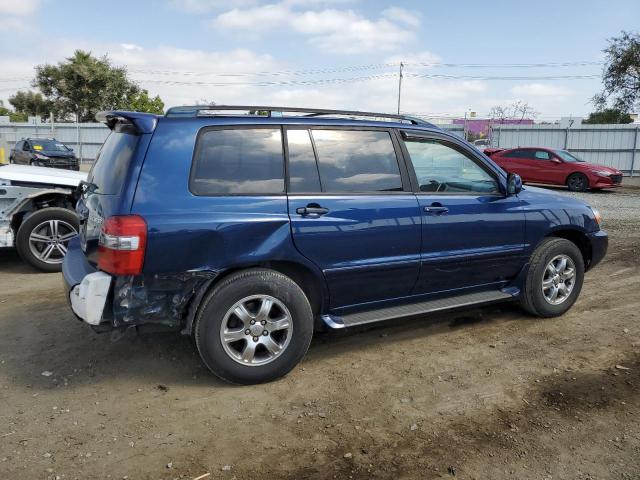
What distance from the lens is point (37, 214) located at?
245 inches

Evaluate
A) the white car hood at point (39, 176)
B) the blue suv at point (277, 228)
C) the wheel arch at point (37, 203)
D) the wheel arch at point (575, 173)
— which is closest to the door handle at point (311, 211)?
the blue suv at point (277, 228)

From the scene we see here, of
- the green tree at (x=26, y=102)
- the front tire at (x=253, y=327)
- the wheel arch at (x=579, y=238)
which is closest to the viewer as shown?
the front tire at (x=253, y=327)

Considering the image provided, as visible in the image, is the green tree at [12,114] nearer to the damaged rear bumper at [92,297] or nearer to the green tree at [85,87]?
the green tree at [85,87]

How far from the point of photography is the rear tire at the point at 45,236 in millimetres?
6199

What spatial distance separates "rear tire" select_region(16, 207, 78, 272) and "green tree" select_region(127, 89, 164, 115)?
111ft

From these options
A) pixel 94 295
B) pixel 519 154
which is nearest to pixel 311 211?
pixel 94 295

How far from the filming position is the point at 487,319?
4.89 metres

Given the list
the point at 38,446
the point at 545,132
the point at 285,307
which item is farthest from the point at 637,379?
the point at 545,132

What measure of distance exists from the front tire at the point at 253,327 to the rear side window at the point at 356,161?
81 cm

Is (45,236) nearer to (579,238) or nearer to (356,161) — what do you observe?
(356,161)

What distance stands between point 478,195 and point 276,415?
7.76ft

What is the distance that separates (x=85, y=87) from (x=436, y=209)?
134 feet

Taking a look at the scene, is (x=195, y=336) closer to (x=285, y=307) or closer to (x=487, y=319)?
(x=285, y=307)

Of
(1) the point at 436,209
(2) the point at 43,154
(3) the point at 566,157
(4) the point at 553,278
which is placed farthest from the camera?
(2) the point at 43,154
